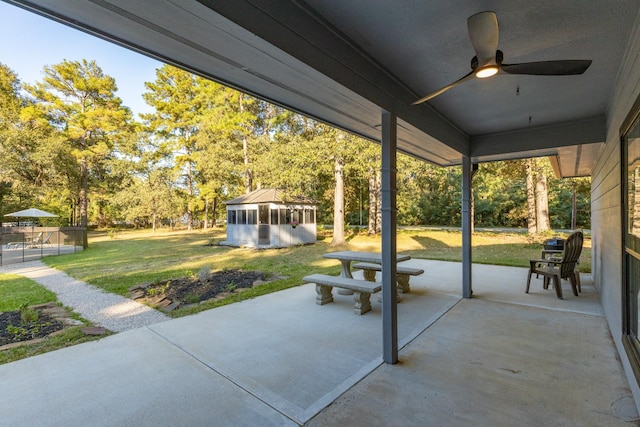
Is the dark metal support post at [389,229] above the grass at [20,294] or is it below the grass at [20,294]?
above

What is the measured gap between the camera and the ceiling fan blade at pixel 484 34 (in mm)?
1712

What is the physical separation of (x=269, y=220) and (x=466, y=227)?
9.25 metres

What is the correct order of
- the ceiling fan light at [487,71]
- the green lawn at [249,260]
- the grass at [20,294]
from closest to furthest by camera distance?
the ceiling fan light at [487,71], the grass at [20,294], the green lawn at [249,260]

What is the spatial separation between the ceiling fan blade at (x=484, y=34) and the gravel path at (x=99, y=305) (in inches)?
176

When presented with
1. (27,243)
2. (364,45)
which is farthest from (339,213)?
(27,243)

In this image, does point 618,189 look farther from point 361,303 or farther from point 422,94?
point 361,303

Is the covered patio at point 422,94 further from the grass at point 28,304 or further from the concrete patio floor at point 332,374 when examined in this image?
the grass at point 28,304

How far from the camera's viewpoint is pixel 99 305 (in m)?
4.80

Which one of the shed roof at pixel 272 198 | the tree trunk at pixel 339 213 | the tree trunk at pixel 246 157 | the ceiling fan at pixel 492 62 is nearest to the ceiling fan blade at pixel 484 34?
the ceiling fan at pixel 492 62

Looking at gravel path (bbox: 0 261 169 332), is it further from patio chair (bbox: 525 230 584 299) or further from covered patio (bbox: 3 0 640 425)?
patio chair (bbox: 525 230 584 299)

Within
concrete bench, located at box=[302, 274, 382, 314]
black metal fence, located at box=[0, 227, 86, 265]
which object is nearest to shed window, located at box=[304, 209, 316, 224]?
A: black metal fence, located at box=[0, 227, 86, 265]

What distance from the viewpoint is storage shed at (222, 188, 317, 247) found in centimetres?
1287

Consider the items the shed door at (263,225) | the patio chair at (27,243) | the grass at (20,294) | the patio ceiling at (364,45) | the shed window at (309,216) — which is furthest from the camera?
the shed window at (309,216)

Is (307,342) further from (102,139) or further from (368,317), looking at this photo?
(102,139)
